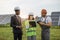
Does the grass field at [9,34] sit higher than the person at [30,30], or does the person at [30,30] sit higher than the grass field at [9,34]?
the person at [30,30]

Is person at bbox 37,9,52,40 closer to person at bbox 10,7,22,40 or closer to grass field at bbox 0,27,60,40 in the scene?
person at bbox 10,7,22,40

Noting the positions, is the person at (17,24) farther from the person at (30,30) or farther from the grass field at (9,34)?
the grass field at (9,34)

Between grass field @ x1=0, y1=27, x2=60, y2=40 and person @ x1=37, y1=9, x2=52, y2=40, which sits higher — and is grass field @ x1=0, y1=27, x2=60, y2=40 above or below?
below

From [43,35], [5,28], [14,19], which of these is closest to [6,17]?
[5,28]

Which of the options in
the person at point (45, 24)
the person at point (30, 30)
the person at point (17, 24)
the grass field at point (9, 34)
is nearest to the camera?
the person at point (45, 24)

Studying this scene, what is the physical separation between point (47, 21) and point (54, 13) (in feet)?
5.70

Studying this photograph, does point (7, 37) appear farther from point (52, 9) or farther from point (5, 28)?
point (52, 9)

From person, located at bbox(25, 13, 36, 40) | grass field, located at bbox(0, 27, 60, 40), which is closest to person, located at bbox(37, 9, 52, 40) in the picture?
person, located at bbox(25, 13, 36, 40)

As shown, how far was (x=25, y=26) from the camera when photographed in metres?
5.60

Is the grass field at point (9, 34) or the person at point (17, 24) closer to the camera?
the person at point (17, 24)

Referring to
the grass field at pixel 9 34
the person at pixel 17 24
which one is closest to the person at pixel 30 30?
the person at pixel 17 24

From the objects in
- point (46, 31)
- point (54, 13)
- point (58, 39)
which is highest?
point (54, 13)

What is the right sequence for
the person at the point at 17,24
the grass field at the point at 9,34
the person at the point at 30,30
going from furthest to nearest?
the grass field at the point at 9,34 < the person at the point at 17,24 < the person at the point at 30,30

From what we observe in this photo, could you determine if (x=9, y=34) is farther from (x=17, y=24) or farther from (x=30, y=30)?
(x=30, y=30)
